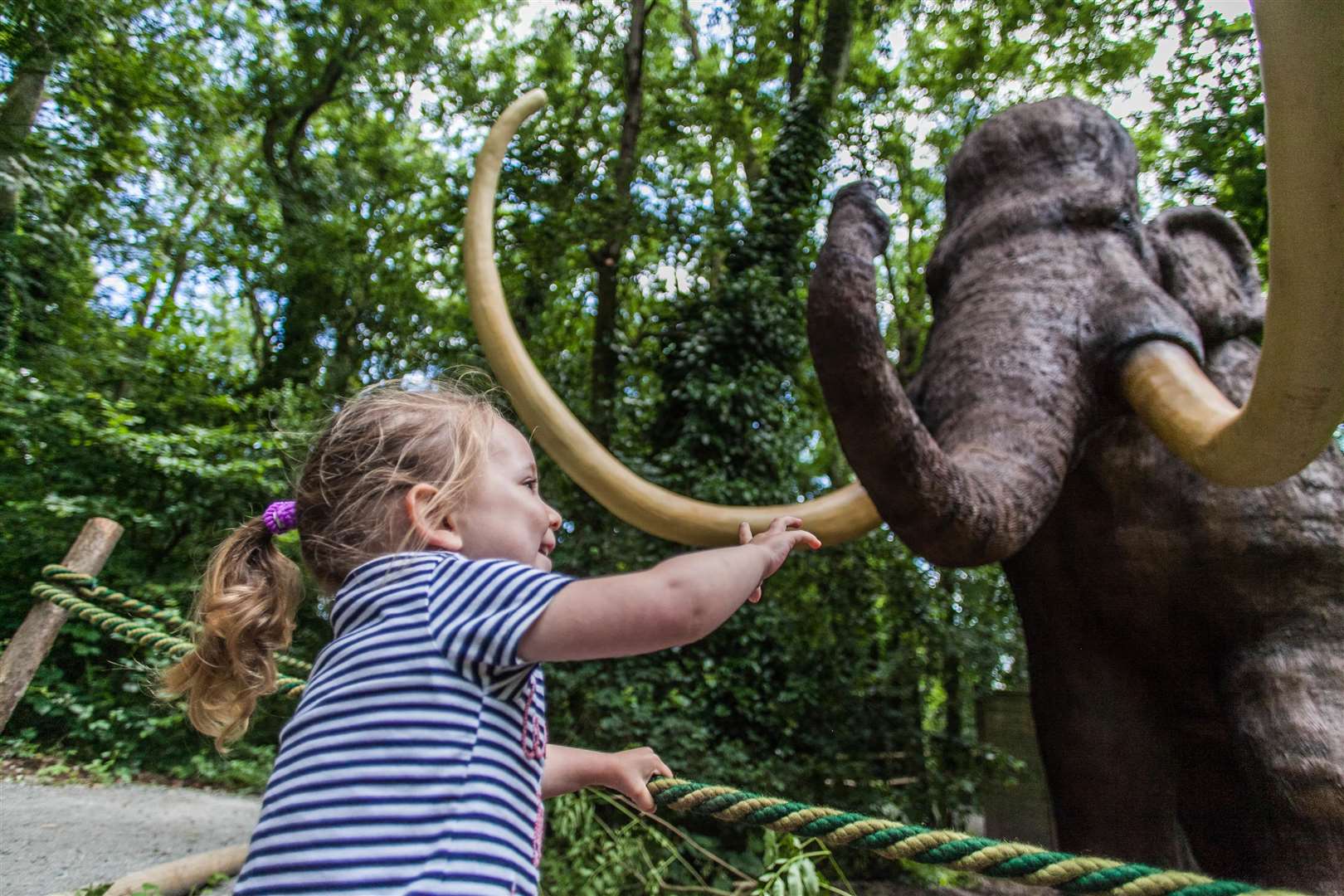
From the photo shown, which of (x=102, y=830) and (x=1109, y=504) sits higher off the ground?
(x=1109, y=504)

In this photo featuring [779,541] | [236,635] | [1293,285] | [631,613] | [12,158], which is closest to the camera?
[631,613]

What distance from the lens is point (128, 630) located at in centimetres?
249

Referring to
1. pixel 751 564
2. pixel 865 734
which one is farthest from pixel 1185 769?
pixel 865 734

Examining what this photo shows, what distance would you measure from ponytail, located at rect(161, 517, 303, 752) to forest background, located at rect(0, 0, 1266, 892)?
7.90 feet

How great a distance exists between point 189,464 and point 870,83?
6.04 meters

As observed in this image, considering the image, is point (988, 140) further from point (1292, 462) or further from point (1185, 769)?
point (1185, 769)

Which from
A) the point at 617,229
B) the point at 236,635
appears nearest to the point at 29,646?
the point at 236,635

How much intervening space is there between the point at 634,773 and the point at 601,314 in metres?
5.06

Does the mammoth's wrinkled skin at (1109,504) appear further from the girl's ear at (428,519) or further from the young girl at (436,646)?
the girl's ear at (428,519)

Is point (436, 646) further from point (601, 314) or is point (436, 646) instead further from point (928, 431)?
point (601, 314)

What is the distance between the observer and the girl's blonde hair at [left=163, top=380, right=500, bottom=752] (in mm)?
1103

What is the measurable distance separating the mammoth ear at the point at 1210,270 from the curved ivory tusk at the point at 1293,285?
0.61 meters

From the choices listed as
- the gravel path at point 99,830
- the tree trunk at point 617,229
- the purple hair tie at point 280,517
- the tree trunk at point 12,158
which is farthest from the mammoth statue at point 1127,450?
the tree trunk at point 12,158

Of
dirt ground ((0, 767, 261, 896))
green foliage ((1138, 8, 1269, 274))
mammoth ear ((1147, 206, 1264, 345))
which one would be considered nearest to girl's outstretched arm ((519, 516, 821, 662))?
mammoth ear ((1147, 206, 1264, 345))
